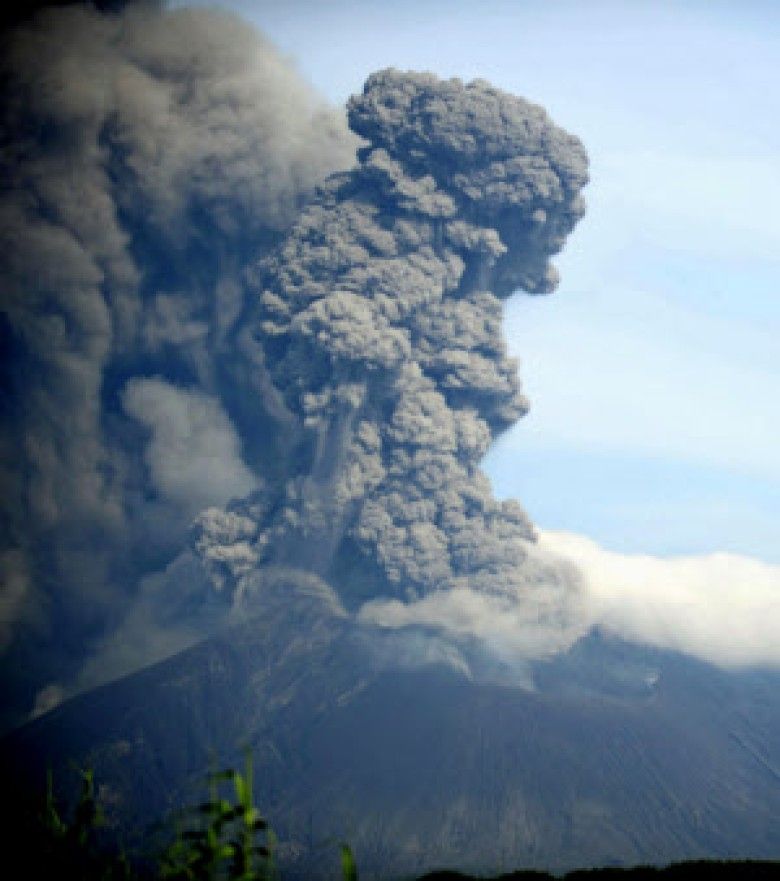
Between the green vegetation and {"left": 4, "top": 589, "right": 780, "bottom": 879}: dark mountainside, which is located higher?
{"left": 4, "top": 589, "right": 780, "bottom": 879}: dark mountainside

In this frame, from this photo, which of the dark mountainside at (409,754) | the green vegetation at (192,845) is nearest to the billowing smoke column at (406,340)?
the dark mountainside at (409,754)

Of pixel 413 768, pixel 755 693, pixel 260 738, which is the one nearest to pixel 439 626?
pixel 413 768

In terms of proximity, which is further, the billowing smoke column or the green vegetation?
the billowing smoke column

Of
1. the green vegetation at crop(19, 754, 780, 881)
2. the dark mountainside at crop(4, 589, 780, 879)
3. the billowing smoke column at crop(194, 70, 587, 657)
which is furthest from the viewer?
the dark mountainside at crop(4, 589, 780, 879)

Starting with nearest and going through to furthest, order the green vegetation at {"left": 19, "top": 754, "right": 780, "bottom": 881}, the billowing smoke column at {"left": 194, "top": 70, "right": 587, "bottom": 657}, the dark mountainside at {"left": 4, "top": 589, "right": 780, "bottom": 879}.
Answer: the green vegetation at {"left": 19, "top": 754, "right": 780, "bottom": 881} < the billowing smoke column at {"left": 194, "top": 70, "right": 587, "bottom": 657} < the dark mountainside at {"left": 4, "top": 589, "right": 780, "bottom": 879}

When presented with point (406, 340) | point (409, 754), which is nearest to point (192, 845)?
point (406, 340)

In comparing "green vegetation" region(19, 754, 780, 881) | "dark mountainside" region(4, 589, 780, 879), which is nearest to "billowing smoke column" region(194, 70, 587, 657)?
"dark mountainside" region(4, 589, 780, 879)

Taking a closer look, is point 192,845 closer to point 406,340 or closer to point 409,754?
point 406,340

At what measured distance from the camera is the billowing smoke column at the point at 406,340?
269 ft

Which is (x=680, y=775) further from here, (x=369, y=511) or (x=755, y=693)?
(x=369, y=511)

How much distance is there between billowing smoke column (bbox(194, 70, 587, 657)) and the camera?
81875mm

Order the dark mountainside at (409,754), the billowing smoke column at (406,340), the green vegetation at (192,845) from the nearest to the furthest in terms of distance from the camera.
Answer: the green vegetation at (192,845) < the billowing smoke column at (406,340) < the dark mountainside at (409,754)

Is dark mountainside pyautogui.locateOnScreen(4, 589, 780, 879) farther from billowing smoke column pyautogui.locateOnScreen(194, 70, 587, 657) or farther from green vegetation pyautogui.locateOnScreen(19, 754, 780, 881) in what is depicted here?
green vegetation pyautogui.locateOnScreen(19, 754, 780, 881)

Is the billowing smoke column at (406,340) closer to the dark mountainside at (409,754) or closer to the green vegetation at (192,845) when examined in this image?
the dark mountainside at (409,754)
